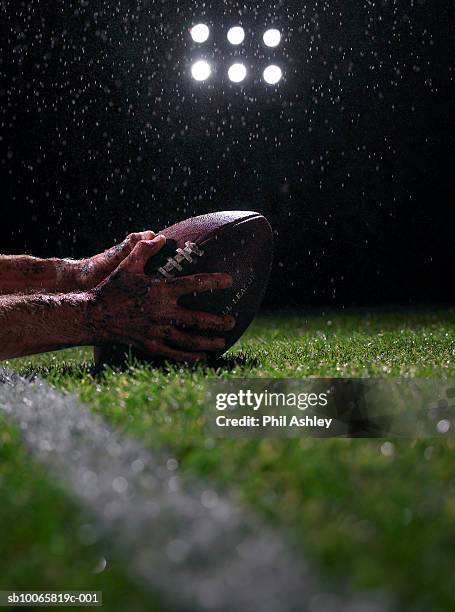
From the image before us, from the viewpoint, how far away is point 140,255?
2.39 m

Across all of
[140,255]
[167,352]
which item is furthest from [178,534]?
[140,255]

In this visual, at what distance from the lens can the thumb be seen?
93.4 inches

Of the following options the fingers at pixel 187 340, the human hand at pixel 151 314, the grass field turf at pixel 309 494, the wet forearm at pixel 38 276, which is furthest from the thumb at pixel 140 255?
the grass field turf at pixel 309 494

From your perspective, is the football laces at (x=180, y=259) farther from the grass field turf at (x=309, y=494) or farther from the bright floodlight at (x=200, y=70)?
the bright floodlight at (x=200, y=70)

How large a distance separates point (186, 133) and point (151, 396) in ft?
19.4

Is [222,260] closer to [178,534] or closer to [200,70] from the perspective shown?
[178,534]

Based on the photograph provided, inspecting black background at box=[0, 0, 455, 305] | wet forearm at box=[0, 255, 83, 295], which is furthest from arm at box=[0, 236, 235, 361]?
black background at box=[0, 0, 455, 305]

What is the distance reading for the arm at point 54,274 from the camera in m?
2.63

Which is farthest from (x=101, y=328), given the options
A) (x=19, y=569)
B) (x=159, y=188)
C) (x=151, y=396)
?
(x=159, y=188)

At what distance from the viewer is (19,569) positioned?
0.90 meters

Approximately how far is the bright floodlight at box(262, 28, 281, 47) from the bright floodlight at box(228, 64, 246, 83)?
0.33 m

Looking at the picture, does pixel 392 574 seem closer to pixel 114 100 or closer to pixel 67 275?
pixel 67 275

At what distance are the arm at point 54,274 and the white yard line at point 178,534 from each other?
1.20 m

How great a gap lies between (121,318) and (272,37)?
5503 mm
